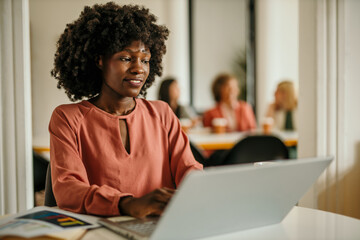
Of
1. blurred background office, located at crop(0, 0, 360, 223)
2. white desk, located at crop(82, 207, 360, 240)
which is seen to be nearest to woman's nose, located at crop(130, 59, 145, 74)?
blurred background office, located at crop(0, 0, 360, 223)

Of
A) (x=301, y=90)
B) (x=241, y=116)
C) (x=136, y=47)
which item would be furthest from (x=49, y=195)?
(x=241, y=116)

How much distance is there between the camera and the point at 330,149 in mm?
1959

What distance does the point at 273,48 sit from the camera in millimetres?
6637

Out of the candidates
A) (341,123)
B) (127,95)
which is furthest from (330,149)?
(127,95)

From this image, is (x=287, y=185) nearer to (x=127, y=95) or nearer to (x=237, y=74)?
(x=127, y=95)

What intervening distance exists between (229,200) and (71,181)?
50 cm

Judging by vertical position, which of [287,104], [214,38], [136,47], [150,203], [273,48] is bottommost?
[150,203]

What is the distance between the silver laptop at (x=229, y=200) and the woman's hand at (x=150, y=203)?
3cm

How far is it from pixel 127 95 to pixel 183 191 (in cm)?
68

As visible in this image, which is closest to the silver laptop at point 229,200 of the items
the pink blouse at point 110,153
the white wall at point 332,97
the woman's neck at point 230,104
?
the pink blouse at point 110,153

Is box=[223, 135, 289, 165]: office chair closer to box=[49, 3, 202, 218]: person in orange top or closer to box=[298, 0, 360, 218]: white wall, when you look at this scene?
box=[298, 0, 360, 218]: white wall

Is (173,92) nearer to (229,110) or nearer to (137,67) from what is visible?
(229,110)

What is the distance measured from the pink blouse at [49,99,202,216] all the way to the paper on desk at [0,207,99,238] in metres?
0.07

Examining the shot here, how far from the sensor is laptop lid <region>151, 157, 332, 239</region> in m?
0.70
